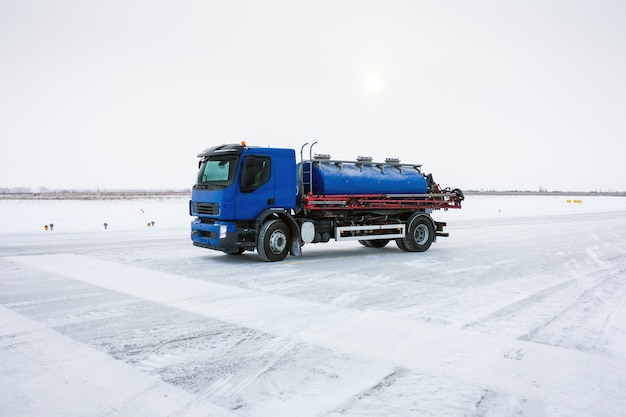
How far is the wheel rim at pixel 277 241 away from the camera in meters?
12.0

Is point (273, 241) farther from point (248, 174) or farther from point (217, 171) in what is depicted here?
point (217, 171)

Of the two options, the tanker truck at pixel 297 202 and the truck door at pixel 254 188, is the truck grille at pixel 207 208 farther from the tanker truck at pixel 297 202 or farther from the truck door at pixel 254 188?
the truck door at pixel 254 188

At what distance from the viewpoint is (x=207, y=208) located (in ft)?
39.2

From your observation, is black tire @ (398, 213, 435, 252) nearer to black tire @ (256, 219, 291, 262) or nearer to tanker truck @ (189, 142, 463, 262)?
tanker truck @ (189, 142, 463, 262)

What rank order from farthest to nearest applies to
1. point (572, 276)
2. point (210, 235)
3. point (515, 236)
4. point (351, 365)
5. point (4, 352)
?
1. point (515, 236)
2. point (210, 235)
3. point (572, 276)
4. point (4, 352)
5. point (351, 365)

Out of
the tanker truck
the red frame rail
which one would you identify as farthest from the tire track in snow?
the red frame rail

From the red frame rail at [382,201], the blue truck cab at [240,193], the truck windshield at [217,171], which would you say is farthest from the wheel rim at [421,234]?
the truck windshield at [217,171]

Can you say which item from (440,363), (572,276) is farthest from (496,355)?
(572,276)

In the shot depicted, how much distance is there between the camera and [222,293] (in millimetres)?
8148

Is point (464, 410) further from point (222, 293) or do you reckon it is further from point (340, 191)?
point (340, 191)

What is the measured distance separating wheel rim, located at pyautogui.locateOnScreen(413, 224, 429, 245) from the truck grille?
21.0ft

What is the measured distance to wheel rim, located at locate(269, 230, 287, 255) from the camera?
1201cm

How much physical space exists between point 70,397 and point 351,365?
249cm

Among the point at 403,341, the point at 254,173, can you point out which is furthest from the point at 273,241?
the point at 403,341
